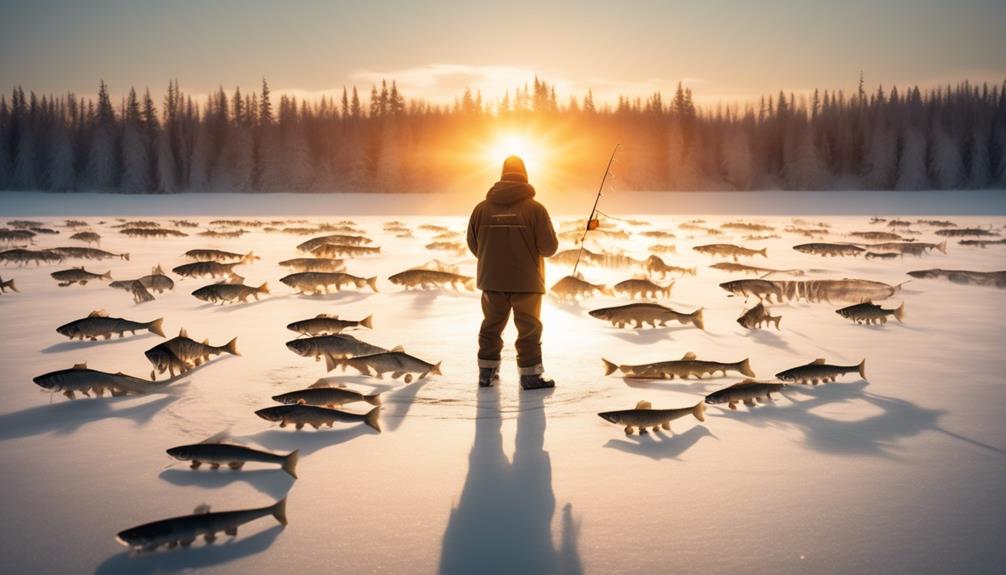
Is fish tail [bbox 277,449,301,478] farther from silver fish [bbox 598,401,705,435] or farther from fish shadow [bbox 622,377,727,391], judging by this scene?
fish shadow [bbox 622,377,727,391]

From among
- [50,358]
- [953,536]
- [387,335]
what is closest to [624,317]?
[387,335]

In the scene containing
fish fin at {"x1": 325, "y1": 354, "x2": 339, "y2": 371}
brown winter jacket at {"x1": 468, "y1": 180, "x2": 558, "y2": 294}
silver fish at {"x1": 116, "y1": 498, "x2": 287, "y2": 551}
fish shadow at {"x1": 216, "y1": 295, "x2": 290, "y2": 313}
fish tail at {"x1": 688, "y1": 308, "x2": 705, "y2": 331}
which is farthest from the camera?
fish shadow at {"x1": 216, "y1": 295, "x2": 290, "y2": 313}

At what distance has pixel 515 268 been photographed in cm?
759

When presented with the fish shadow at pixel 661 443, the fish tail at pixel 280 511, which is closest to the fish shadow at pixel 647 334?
the fish shadow at pixel 661 443

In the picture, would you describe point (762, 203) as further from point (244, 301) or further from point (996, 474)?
point (996, 474)

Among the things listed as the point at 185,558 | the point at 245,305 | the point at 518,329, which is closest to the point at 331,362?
the point at 518,329

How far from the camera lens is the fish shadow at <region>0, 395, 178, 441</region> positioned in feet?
20.7

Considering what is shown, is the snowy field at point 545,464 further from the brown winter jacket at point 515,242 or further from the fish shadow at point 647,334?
the brown winter jacket at point 515,242

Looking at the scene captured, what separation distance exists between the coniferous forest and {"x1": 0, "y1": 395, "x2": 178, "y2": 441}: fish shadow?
87513mm

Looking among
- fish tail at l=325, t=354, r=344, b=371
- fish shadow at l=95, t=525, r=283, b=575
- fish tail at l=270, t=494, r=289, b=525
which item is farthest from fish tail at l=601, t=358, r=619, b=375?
fish shadow at l=95, t=525, r=283, b=575

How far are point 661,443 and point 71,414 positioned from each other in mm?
5389

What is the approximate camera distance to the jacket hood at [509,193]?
7.62 meters

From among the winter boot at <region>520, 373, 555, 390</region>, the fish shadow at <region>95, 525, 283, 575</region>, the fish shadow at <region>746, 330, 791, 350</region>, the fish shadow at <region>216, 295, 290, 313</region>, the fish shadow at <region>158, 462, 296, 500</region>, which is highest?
the fish shadow at <region>216, 295, 290, 313</region>

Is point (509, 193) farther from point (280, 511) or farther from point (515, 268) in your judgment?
point (280, 511)
